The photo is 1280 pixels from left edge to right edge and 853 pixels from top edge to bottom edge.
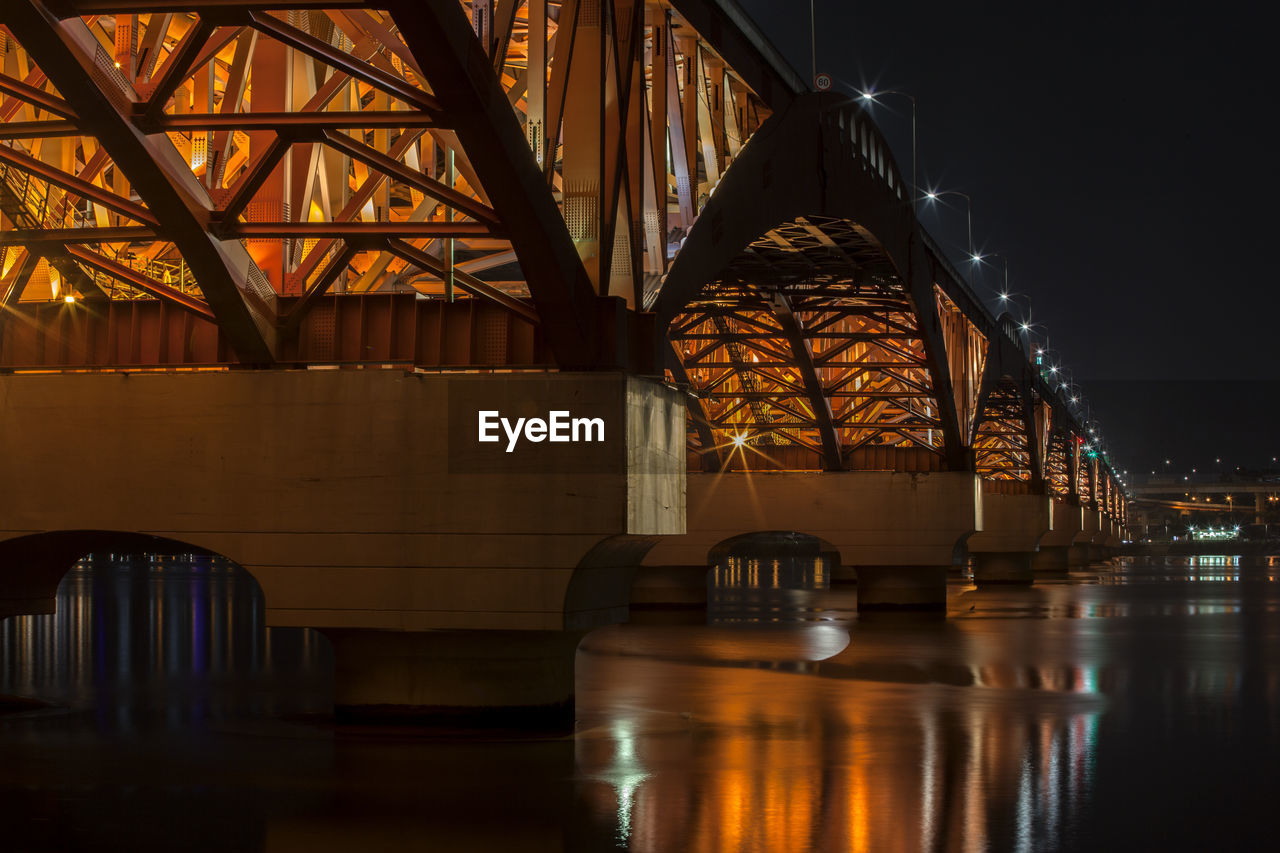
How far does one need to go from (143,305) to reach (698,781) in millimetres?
11807

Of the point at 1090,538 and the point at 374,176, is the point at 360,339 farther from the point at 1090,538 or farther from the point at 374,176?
the point at 1090,538

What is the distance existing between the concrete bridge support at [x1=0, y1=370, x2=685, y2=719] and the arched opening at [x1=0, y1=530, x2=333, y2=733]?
5.54 feet

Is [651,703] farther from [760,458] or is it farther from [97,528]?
[760,458]

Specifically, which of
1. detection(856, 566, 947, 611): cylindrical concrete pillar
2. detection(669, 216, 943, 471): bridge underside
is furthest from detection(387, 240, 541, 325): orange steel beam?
detection(856, 566, 947, 611): cylindrical concrete pillar

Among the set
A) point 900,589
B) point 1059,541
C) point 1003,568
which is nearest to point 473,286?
point 900,589

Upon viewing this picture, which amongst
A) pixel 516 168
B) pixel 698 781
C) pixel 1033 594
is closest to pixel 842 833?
pixel 698 781

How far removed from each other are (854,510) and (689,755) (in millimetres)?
35100

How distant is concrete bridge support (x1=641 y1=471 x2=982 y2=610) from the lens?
59.1m

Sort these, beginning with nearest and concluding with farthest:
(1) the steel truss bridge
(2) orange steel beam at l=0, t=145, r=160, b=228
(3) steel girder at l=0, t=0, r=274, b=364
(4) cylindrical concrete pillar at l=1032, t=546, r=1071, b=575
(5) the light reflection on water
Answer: (3) steel girder at l=0, t=0, r=274, b=364, (1) the steel truss bridge, (2) orange steel beam at l=0, t=145, r=160, b=228, (5) the light reflection on water, (4) cylindrical concrete pillar at l=1032, t=546, r=1071, b=575

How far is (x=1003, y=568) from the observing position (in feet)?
338

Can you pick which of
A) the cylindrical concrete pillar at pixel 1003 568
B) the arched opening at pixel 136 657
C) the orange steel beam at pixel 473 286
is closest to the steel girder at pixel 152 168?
the orange steel beam at pixel 473 286

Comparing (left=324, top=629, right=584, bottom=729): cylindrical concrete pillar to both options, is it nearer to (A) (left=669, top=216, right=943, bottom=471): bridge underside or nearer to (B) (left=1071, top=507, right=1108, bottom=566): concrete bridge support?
(A) (left=669, top=216, right=943, bottom=471): bridge underside

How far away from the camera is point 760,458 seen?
67562mm

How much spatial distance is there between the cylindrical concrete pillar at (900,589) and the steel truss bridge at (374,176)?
28094mm
